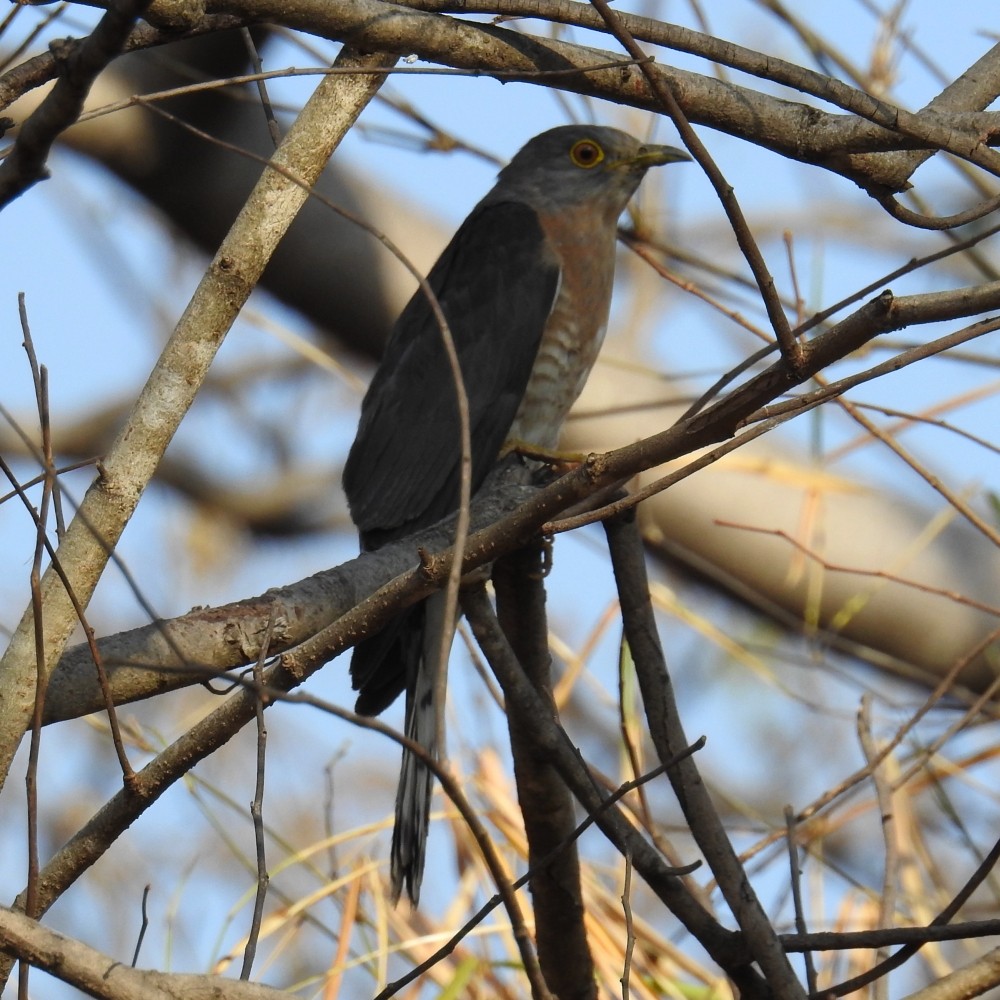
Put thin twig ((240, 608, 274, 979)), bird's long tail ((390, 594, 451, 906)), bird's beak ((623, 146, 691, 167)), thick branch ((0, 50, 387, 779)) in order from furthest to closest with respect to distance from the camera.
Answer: bird's beak ((623, 146, 691, 167)) < bird's long tail ((390, 594, 451, 906)) < thick branch ((0, 50, 387, 779)) < thin twig ((240, 608, 274, 979))

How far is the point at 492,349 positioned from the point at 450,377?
16cm

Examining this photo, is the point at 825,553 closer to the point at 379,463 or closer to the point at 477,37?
the point at 379,463

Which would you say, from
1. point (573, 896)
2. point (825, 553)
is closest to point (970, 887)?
point (573, 896)

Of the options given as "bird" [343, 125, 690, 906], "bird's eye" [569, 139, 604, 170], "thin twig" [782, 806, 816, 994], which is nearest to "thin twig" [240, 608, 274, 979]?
"thin twig" [782, 806, 816, 994]

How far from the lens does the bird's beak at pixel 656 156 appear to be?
4375mm

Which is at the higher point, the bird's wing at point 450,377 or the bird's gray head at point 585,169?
the bird's gray head at point 585,169

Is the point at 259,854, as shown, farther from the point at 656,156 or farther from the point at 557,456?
the point at 656,156

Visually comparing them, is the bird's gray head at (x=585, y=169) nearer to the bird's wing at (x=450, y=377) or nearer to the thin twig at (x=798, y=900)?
the bird's wing at (x=450, y=377)

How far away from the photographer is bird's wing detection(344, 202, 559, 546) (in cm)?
389

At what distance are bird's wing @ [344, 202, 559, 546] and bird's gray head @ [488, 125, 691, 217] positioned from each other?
0.17 m

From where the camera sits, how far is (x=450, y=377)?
4070 mm

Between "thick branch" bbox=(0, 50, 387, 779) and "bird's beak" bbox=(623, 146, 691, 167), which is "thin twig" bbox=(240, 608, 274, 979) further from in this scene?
"bird's beak" bbox=(623, 146, 691, 167)

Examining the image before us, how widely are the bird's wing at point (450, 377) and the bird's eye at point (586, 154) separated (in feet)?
0.95

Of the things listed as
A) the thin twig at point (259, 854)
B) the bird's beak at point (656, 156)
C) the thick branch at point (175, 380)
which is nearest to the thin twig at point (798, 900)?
the thin twig at point (259, 854)
